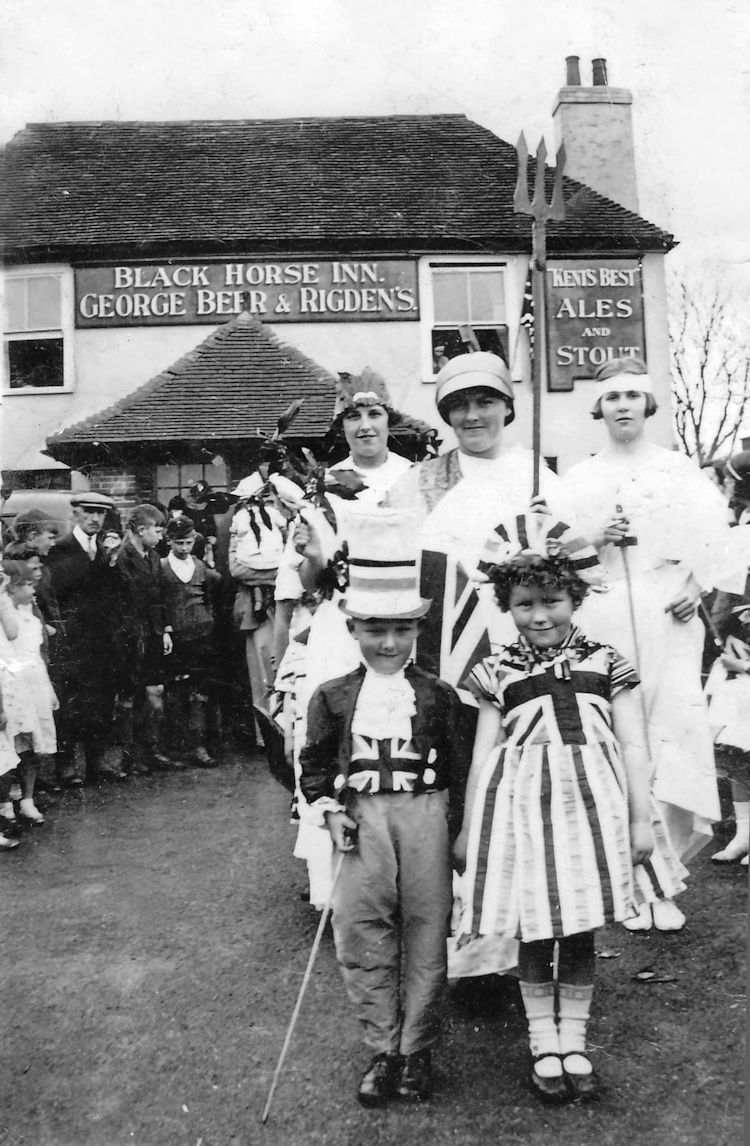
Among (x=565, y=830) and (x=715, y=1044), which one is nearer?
(x=565, y=830)

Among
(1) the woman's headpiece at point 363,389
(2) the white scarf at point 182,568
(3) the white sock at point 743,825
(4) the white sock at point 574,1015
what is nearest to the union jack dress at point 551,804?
(4) the white sock at point 574,1015

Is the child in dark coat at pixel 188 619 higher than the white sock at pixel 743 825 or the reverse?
higher

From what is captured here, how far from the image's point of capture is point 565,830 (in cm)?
220

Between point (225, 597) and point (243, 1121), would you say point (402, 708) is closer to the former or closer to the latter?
point (243, 1121)

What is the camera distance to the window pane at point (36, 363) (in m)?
3.19

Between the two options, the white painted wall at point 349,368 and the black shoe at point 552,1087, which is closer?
the black shoe at point 552,1087

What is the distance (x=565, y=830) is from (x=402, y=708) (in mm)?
506

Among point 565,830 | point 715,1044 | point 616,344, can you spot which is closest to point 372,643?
point 565,830

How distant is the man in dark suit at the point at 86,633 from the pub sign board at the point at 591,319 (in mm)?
2639

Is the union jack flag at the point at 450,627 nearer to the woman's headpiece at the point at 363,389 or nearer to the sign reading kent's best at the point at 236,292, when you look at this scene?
the woman's headpiece at the point at 363,389

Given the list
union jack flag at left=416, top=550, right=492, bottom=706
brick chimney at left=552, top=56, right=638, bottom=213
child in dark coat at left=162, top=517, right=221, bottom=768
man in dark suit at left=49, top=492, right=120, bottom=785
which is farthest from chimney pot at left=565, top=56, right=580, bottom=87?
child in dark coat at left=162, top=517, right=221, bottom=768

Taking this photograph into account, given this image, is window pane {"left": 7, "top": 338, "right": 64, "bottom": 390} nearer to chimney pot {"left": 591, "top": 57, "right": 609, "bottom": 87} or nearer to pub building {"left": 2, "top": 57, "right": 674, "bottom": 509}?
pub building {"left": 2, "top": 57, "right": 674, "bottom": 509}

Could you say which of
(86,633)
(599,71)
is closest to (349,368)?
(599,71)

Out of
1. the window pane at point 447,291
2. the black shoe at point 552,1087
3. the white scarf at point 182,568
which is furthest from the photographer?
the white scarf at point 182,568
